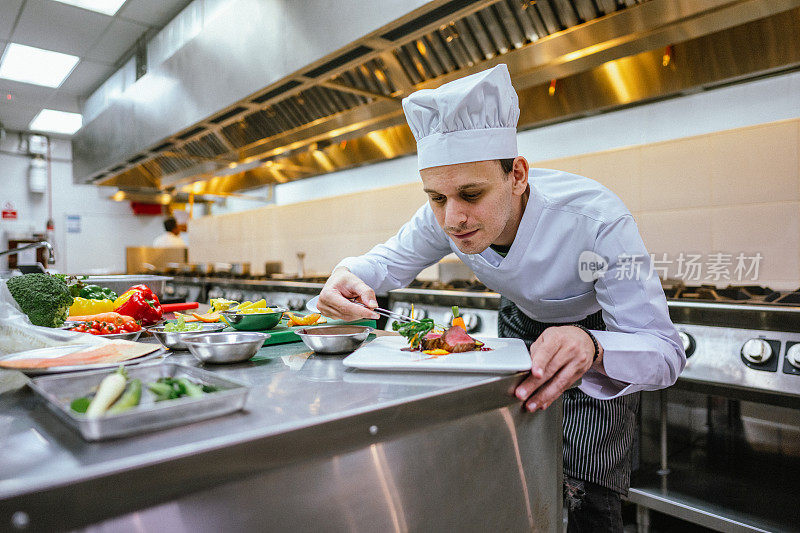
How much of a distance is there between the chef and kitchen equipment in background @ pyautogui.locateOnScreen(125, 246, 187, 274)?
7.76m

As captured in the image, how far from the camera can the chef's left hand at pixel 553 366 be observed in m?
0.98

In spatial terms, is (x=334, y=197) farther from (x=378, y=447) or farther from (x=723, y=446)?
(x=378, y=447)

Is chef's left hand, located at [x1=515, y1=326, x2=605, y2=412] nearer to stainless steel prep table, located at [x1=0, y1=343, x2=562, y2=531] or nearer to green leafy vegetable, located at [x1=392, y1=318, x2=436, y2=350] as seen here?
stainless steel prep table, located at [x1=0, y1=343, x2=562, y2=531]

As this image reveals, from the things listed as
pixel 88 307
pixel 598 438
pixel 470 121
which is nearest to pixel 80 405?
pixel 470 121

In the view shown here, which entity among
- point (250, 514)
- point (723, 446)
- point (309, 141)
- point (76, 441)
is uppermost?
point (309, 141)

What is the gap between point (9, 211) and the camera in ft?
24.7

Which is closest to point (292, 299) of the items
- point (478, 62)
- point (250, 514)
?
point (478, 62)

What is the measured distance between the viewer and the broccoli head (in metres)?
1.18

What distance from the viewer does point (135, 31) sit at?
496cm

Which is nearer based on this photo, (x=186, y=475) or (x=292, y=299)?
(x=186, y=475)

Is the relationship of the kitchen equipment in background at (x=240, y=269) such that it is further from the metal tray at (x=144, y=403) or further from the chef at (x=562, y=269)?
the metal tray at (x=144, y=403)

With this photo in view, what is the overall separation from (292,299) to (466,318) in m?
1.83

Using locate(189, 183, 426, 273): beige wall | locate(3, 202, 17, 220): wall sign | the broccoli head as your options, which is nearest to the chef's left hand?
the broccoli head

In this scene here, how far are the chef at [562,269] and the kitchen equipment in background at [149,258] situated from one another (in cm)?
776
